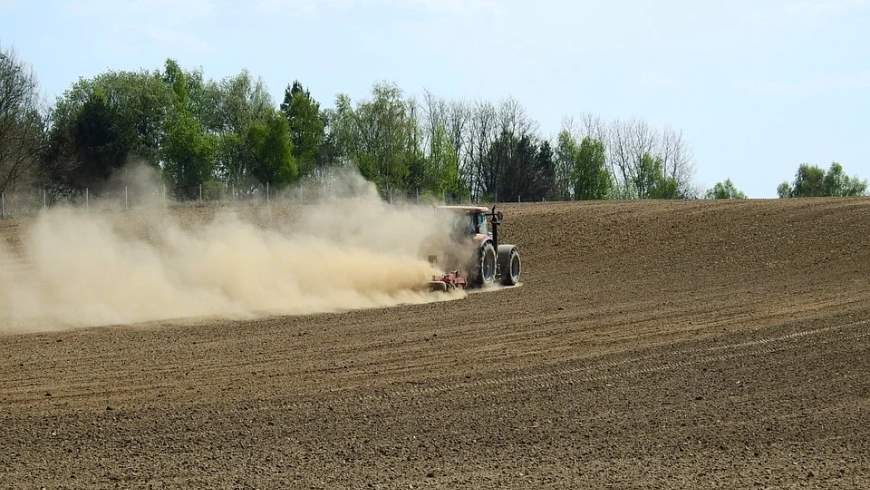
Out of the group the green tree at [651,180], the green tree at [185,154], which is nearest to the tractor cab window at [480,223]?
the green tree at [185,154]

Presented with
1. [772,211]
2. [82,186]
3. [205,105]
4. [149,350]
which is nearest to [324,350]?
[149,350]

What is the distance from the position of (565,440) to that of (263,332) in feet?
33.1

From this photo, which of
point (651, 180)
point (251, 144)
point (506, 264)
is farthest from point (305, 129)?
point (506, 264)

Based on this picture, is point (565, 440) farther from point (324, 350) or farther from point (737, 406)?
point (324, 350)

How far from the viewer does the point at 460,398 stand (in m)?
13.4

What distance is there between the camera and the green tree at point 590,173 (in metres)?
109

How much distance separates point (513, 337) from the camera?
1912cm

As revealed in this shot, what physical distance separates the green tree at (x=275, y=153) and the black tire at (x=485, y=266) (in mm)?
48015

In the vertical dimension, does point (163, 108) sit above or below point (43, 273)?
above

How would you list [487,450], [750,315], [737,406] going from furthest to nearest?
[750,315] → [737,406] → [487,450]

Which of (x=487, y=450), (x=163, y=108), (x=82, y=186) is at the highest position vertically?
(x=163, y=108)

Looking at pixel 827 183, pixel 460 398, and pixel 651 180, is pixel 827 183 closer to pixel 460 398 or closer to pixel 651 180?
pixel 651 180

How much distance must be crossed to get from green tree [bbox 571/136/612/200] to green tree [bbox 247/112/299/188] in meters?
40.0

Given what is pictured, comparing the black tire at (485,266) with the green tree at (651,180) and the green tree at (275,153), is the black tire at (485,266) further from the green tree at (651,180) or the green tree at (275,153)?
the green tree at (651,180)
